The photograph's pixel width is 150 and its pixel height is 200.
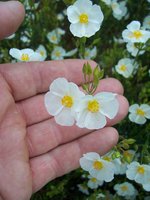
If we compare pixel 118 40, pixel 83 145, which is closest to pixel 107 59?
pixel 118 40

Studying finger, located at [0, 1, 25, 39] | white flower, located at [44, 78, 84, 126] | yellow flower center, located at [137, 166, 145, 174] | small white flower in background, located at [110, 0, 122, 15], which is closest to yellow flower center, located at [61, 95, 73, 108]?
white flower, located at [44, 78, 84, 126]

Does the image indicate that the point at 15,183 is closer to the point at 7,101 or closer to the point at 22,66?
the point at 7,101

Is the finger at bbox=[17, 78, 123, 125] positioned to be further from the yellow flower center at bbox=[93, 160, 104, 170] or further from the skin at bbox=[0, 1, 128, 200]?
the yellow flower center at bbox=[93, 160, 104, 170]

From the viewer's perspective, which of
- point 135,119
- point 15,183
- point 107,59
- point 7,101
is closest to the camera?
point 15,183

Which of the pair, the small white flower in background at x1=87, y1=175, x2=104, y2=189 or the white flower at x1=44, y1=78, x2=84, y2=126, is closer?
the white flower at x1=44, y1=78, x2=84, y2=126

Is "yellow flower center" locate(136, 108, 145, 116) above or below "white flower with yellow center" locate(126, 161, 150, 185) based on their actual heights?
above

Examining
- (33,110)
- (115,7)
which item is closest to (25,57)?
(33,110)
